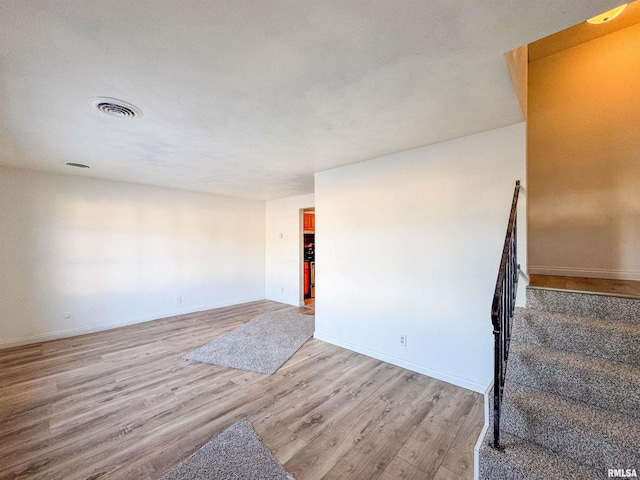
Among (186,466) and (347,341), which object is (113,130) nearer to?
(186,466)

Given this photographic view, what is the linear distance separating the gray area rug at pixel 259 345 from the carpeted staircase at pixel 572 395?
7.48 ft

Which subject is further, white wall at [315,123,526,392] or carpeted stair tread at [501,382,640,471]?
white wall at [315,123,526,392]

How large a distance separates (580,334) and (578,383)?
390 mm

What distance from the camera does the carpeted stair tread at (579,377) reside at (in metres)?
1.45

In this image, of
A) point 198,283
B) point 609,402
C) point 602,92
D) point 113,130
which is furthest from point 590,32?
point 198,283

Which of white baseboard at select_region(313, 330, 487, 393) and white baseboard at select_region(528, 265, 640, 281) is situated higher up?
white baseboard at select_region(528, 265, 640, 281)

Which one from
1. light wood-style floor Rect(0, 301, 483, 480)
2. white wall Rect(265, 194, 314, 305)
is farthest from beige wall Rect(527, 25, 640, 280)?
white wall Rect(265, 194, 314, 305)

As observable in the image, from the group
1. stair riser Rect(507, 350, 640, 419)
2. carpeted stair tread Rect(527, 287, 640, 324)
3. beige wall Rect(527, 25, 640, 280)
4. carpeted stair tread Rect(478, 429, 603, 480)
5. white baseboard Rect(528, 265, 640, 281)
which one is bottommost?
carpeted stair tread Rect(478, 429, 603, 480)

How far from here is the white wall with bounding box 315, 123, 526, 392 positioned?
243 centimetres

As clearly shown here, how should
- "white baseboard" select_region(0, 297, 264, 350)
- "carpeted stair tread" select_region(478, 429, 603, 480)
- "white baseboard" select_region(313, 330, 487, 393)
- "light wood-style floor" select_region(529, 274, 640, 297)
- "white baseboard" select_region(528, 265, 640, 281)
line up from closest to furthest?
1. "carpeted stair tread" select_region(478, 429, 603, 480)
2. "light wood-style floor" select_region(529, 274, 640, 297)
3. "white baseboard" select_region(313, 330, 487, 393)
4. "white baseboard" select_region(528, 265, 640, 281)
5. "white baseboard" select_region(0, 297, 264, 350)

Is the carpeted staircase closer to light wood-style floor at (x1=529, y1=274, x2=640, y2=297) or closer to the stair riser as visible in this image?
the stair riser

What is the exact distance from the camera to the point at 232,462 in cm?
169

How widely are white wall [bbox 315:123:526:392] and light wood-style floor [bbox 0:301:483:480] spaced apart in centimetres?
35

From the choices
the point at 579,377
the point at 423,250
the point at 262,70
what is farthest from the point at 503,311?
the point at 262,70
